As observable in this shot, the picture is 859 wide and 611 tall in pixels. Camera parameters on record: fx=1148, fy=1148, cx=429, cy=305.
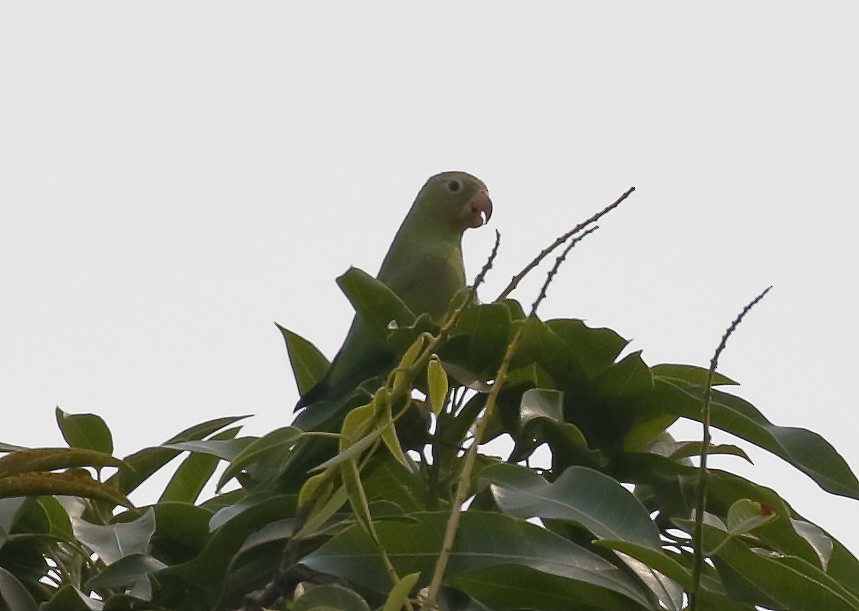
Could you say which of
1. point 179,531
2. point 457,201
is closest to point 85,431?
point 179,531

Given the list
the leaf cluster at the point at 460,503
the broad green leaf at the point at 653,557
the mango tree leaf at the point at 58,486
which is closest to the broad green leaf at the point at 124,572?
the leaf cluster at the point at 460,503

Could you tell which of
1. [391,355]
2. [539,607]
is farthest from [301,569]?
[391,355]

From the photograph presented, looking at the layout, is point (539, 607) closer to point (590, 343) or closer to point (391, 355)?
point (590, 343)

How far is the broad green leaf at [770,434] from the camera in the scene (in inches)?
59.7

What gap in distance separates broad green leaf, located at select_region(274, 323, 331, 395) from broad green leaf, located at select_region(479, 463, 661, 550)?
2.29 feet

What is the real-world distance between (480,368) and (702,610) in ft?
1.50

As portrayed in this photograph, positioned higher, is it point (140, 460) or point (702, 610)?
point (140, 460)

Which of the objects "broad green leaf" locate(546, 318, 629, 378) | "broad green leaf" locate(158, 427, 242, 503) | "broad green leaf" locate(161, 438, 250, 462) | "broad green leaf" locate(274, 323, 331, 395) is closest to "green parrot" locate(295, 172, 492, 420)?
"broad green leaf" locate(274, 323, 331, 395)

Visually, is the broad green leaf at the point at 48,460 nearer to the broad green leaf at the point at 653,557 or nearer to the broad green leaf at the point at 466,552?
the broad green leaf at the point at 466,552

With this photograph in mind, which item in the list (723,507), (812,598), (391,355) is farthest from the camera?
(391,355)

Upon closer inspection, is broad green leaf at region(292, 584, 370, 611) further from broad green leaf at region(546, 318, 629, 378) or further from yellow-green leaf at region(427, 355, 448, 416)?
broad green leaf at region(546, 318, 629, 378)

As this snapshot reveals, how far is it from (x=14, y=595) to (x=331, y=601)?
0.56 meters

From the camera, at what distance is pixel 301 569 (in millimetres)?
1280

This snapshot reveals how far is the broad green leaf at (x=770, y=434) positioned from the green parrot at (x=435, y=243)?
1032 millimetres
